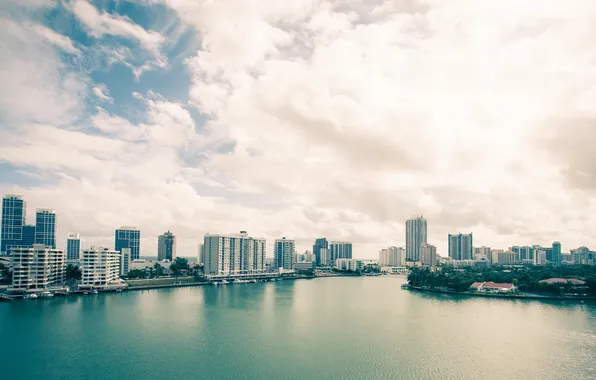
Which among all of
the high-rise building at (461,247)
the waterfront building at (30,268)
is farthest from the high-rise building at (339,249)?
the waterfront building at (30,268)

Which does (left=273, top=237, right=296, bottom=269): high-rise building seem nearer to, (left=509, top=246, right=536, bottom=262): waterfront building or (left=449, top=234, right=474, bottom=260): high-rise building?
(left=449, top=234, right=474, bottom=260): high-rise building

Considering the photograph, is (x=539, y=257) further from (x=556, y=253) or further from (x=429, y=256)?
(x=429, y=256)

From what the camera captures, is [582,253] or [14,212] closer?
[14,212]

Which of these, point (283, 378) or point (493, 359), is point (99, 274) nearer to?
point (283, 378)

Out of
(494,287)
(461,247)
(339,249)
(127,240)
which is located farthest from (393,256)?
(127,240)

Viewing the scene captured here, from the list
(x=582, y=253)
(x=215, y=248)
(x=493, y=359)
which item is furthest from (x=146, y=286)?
(x=582, y=253)
